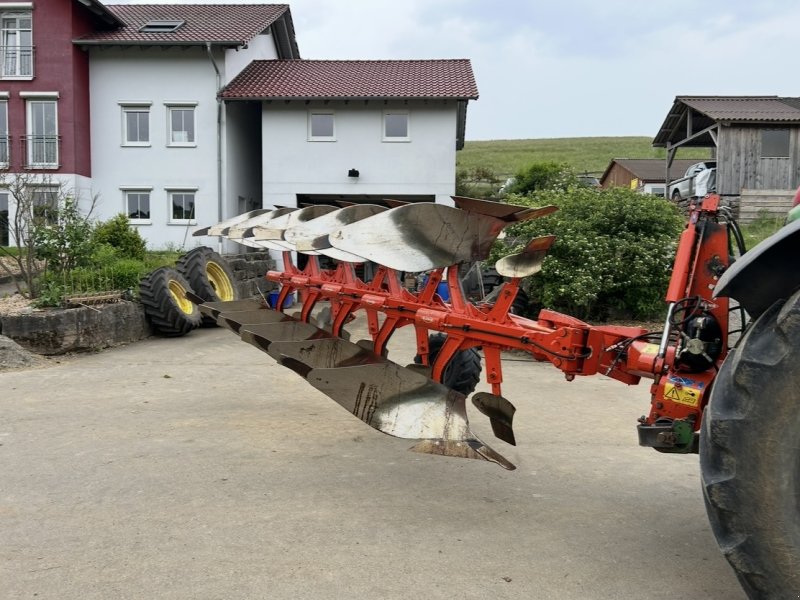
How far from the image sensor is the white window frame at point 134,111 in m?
21.1

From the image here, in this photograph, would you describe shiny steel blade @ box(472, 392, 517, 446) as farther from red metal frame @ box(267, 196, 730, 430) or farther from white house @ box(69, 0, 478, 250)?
white house @ box(69, 0, 478, 250)

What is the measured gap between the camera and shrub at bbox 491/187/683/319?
988 centimetres

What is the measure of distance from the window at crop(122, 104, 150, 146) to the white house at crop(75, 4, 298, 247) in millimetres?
31

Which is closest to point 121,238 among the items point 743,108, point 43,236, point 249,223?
point 43,236

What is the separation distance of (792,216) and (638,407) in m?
3.97

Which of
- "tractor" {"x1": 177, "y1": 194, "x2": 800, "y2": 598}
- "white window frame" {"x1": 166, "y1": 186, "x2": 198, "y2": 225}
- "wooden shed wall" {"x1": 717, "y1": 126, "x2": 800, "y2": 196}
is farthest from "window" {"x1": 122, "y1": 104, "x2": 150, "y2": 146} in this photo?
"tractor" {"x1": 177, "y1": 194, "x2": 800, "y2": 598}

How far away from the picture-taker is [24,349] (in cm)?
851

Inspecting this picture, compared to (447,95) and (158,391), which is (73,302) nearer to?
(158,391)

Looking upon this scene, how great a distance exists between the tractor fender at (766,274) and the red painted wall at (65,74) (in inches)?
863

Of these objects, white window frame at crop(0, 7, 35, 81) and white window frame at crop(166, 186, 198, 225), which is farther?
white window frame at crop(0, 7, 35, 81)

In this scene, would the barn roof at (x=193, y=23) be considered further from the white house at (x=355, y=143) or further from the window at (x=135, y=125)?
the white house at (x=355, y=143)

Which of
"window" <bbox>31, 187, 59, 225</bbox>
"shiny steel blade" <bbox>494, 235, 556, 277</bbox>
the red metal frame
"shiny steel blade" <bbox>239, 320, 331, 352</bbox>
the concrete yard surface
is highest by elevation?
"window" <bbox>31, 187, 59, 225</bbox>

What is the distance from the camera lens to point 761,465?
199 cm

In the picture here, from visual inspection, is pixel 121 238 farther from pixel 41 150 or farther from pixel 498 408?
pixel 498 408
